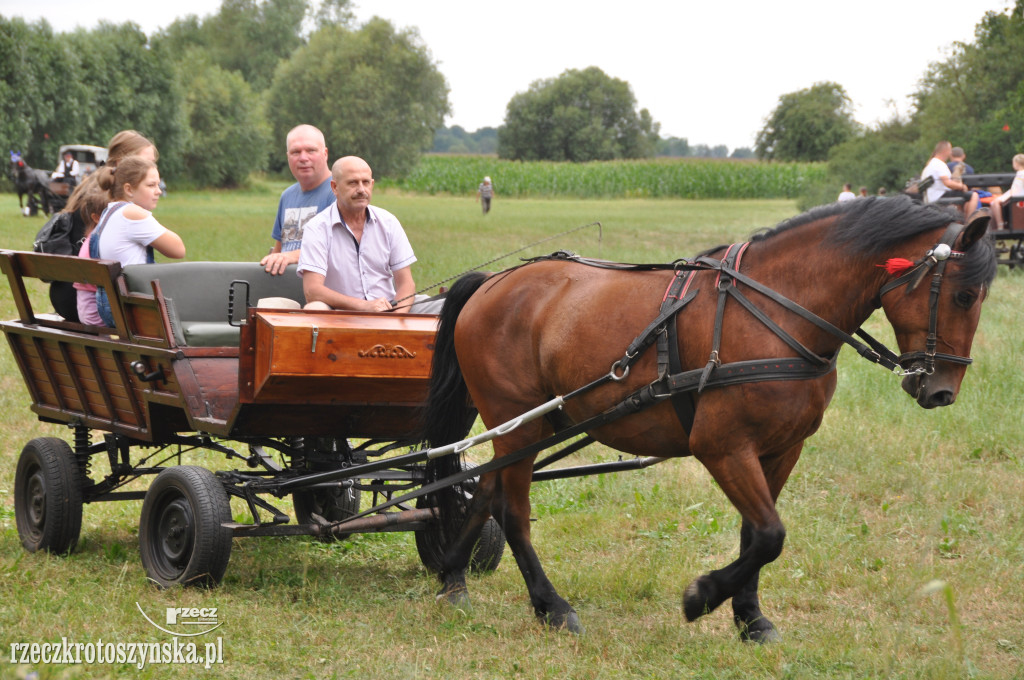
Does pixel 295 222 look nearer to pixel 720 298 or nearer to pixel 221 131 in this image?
pixel 720 298

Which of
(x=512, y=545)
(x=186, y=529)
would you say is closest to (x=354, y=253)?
(x=186, y=529)

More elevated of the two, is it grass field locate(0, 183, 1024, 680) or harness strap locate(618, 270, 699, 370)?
harness strap locate(618, 270, 699, 370)

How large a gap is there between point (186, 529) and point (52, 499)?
0.99 m

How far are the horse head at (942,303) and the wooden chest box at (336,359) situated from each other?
2.22 meters

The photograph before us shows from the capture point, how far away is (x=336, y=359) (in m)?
4.69

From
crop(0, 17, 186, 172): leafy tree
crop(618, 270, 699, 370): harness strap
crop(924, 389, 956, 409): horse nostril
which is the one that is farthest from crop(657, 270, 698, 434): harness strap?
crop(0, 17, 186, 172): leafy tree

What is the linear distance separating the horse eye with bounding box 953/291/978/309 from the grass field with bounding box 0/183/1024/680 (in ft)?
3.21

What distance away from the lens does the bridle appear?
12.3 ft

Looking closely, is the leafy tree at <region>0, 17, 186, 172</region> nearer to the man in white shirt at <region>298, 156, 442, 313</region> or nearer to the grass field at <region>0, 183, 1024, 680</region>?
the grass field at <region>0, 183, 1024, 680</region>

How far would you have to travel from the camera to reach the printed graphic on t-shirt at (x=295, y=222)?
19.7ft

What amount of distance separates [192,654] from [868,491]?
4437mm

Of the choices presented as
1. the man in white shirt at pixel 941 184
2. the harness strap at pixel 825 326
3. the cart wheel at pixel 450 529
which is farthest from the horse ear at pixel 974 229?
the man in white shirt at pixel 941 184

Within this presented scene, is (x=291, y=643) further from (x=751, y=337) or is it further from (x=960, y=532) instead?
(x=960, y=532)

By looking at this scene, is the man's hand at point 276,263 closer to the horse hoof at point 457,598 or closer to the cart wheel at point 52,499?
the cart wheel at point 52,499
